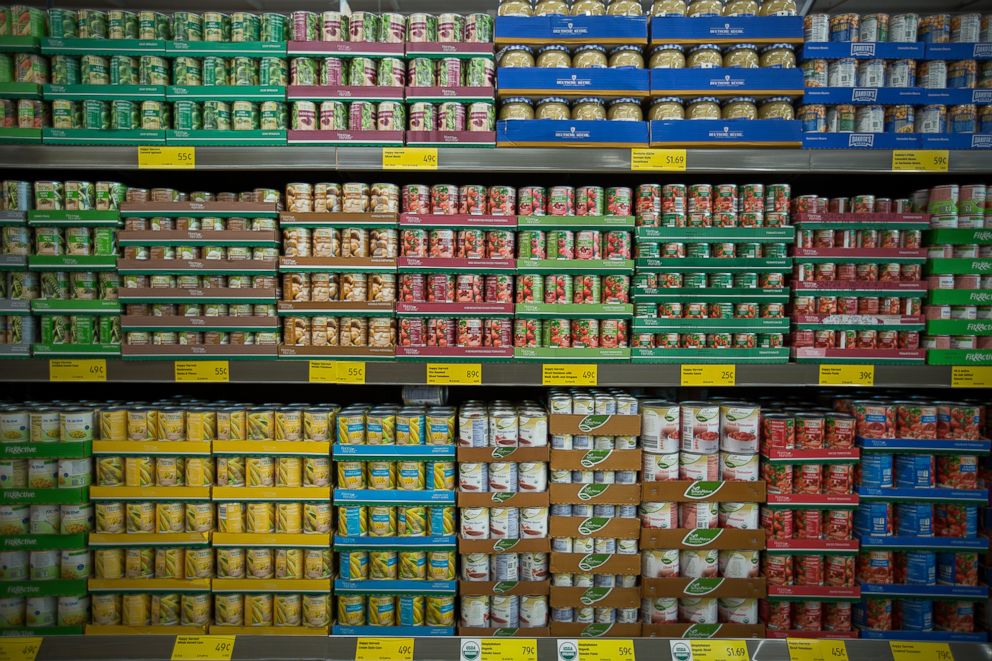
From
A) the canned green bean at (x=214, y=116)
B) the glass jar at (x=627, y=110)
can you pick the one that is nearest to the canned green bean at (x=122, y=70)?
the canned green bean at (x=214, y=116)

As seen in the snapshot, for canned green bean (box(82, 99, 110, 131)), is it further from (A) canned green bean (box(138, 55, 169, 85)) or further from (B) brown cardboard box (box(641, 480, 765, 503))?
(B) brown cardboard box (box(641, 480, 765, 503))

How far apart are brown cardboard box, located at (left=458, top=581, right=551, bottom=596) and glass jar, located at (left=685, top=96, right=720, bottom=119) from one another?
1821mm

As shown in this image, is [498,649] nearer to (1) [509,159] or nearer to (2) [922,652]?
(2) [922,652]

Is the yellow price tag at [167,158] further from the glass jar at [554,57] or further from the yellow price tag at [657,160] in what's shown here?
the yellow price tag at [657,160]

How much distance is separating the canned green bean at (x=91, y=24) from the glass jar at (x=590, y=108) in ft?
5.89

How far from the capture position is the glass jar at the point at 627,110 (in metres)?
1.88

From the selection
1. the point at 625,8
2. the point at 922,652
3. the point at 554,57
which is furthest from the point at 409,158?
the point at 922,652

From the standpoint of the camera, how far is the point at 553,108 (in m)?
1.88

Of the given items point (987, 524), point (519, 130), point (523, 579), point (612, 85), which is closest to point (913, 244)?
point (987, 524)

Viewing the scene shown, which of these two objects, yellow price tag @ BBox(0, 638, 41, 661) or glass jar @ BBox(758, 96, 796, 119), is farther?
glass jar @ BBox(758, 96, 796, 119)

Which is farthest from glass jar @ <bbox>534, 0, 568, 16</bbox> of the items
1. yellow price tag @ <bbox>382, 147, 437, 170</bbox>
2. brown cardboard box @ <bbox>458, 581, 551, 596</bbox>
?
brown cardboard box @ <bbox>458, 581, 551, 596</bbox>

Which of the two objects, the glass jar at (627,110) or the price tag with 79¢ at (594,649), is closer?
the price tag with 79¢ at (594,649)

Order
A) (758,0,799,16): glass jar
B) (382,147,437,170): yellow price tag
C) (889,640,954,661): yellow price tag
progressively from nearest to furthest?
(889,640,954,661): yellow price tag → (382,147,437,170): yellow price tag → (758,0,799,16): glass jar

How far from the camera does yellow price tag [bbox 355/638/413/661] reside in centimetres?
162
